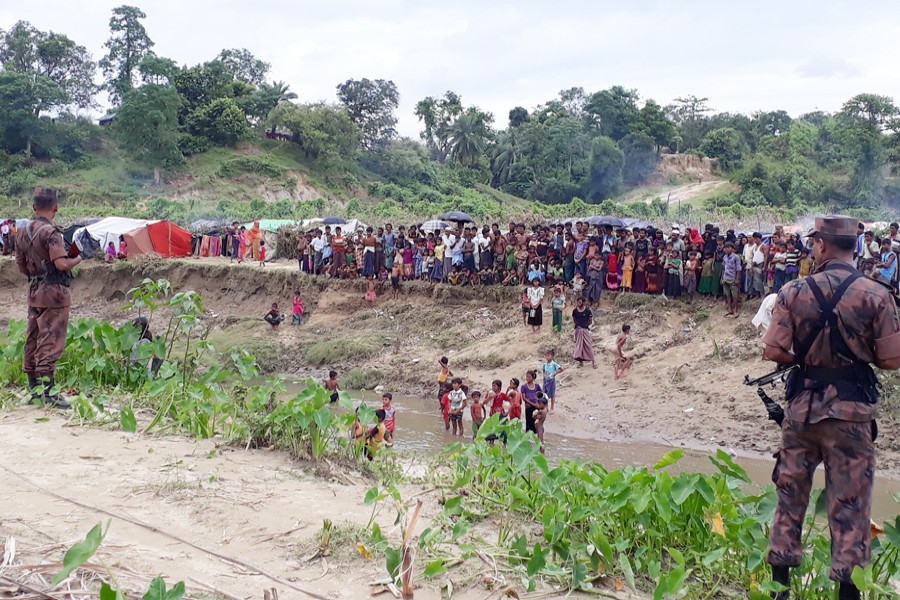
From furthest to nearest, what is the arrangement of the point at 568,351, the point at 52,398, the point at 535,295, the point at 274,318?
1. the point at 274,318
2. the point at 535,295
3. the point at 568,351
4. the point at 52,398

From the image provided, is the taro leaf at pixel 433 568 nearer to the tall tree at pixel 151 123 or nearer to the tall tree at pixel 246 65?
the tall tree at pixel 151 123

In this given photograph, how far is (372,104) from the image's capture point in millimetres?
58594

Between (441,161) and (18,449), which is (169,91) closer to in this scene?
(441,161)

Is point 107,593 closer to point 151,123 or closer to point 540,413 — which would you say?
point 540,413

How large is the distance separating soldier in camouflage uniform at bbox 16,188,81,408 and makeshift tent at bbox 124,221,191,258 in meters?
21.9

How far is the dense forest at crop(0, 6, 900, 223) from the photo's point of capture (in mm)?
41406

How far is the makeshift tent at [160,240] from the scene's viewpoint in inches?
1073

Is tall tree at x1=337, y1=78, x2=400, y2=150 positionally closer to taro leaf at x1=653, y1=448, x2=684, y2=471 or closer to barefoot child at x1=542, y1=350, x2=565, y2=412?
barefoot child at x1=542, y1=350, x2=565, y2=412

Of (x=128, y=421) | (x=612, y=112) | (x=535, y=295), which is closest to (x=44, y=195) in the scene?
(x=128, y=421)

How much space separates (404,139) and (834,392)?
57782 millimetres

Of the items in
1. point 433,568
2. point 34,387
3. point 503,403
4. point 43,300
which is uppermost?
point 43,300

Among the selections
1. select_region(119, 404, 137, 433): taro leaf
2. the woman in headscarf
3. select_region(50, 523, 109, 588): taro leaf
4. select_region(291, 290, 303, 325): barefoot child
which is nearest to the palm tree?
the woman in headscarf

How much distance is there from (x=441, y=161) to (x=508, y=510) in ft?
190

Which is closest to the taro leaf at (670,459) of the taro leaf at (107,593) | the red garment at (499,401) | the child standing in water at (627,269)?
the taro leaf at (107,593)
